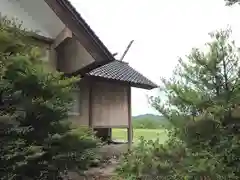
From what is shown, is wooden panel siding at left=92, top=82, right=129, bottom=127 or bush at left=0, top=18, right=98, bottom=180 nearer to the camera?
bush at left=0, top=18, right=98, bottom=180

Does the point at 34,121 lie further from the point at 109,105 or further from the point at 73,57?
the point at 109,105

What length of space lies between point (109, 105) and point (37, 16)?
3923 millimetres

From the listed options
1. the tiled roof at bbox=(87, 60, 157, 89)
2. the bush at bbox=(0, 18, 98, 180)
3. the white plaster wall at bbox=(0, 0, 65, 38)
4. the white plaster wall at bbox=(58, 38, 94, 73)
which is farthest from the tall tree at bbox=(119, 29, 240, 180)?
the tiled roof at bbox=(87, 60, 157, 89)

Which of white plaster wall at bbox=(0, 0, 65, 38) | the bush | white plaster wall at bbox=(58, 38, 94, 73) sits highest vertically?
white plaster wall at bbox=(0, 0, 65, 38)

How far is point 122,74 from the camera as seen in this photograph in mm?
10930

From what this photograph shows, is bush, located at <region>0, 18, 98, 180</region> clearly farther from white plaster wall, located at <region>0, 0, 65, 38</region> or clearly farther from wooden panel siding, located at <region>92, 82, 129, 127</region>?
wooden panel siding, located at <region>92, 82, 129, 127</region>

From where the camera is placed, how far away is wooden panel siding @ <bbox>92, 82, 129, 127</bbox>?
31.8ft

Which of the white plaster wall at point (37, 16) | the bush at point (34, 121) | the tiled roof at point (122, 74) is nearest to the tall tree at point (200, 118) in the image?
the bush at point (34, 121)

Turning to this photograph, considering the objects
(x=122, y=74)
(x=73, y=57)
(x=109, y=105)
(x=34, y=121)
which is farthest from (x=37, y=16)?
(x=122, y=74)

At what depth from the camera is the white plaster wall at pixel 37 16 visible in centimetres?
719

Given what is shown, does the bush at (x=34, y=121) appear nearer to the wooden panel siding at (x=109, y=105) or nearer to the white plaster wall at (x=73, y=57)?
the white plaster wall at (x=73, y=57)

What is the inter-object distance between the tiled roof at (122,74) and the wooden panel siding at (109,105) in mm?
328

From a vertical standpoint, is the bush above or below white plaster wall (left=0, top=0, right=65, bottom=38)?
below

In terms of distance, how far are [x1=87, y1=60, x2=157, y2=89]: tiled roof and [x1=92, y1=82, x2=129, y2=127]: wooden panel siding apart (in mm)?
328
